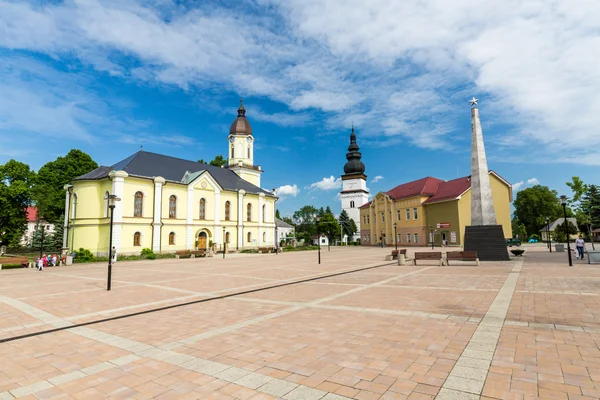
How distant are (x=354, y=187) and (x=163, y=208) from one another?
61561 mm

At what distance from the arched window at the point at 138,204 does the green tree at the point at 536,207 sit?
233ft

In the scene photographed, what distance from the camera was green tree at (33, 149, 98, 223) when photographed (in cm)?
4219

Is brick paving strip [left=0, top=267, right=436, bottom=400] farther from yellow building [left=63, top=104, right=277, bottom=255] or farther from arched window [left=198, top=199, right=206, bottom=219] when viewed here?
arched window [left=198, top=199, right=206, bottom=219]

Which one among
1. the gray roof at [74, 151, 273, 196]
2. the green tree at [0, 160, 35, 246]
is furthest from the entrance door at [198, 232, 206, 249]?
the green tree at [0, 160, 35, 246]

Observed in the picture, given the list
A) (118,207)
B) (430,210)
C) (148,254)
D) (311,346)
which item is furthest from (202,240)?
(311,346)

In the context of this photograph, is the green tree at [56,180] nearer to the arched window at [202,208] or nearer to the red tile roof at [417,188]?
the arched window at [202,208]

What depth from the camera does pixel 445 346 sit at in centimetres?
522

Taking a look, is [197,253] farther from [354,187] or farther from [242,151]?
[354,187]

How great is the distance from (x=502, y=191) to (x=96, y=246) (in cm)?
5368

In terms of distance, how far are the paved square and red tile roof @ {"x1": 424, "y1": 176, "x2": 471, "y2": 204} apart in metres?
38.2

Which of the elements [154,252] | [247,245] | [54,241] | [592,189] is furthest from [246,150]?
[592,189]

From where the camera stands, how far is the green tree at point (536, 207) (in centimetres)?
6457

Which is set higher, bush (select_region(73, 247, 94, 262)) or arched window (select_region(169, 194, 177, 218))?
arched window (select_region(169, 194, 177, 218))

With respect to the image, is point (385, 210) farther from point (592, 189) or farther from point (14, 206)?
point (14, 206)
